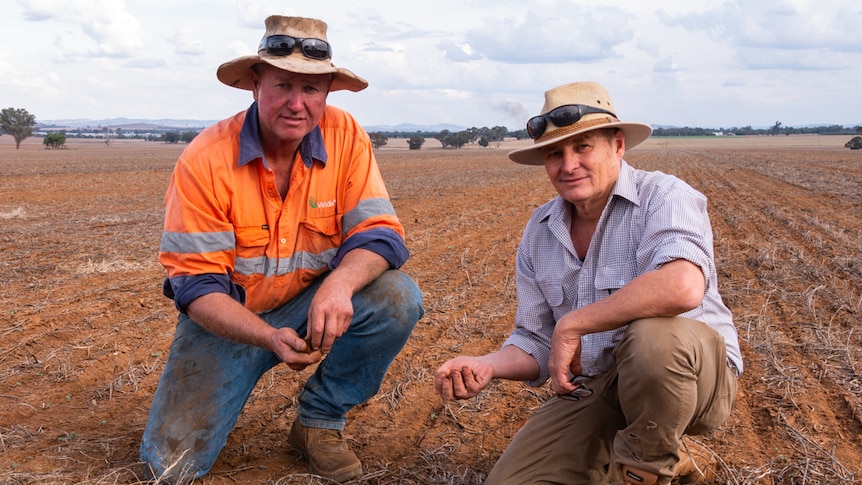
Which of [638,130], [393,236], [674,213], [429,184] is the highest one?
[638,130]

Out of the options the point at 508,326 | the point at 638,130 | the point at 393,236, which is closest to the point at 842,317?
the point at 508,326

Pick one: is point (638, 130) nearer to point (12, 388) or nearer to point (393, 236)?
point (393, 236)

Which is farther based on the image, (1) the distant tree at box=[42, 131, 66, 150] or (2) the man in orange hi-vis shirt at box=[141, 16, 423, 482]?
(1) the distant tree at box=[42, 131, 66, 150]

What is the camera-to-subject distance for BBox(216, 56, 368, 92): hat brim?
10.1ft

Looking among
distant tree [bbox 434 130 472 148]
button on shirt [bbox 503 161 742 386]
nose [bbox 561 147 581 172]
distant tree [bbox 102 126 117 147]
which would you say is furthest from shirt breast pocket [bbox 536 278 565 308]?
distant tree [bbox 102 126 117 147]

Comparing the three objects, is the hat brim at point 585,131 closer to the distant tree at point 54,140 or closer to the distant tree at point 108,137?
the distant tree at point 54,140

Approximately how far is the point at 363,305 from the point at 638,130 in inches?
52.6

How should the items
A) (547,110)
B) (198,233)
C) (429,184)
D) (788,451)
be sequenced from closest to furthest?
(547,110) < (198,233) < (788,451) < (429,184)

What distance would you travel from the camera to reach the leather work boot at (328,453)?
3.18 meters

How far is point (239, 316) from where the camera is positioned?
2.91 m

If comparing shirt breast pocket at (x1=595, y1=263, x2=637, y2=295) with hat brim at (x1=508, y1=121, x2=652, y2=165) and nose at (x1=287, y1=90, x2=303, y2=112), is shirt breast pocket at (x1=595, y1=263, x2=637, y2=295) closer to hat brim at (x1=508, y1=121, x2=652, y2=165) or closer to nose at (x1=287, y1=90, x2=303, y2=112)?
hat brim at (x1=508, y1=121, x2=652, y2=165)

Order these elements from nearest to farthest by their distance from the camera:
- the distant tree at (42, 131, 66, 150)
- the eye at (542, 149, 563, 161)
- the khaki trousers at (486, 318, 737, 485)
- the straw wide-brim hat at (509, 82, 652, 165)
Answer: the khaki trousers at (486, 318, 737, 485) < the straw wide-brim hat at (509, 82, 652, 165) < the eye at (542, 149, 563, 161) < the distant tree at (42, 131, 66, 150)

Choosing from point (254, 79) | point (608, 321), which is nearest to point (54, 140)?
point (254, 79)

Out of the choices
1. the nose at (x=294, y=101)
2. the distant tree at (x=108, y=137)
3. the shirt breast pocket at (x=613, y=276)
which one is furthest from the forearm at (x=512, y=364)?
the distant tree at (x=108, y=137)
